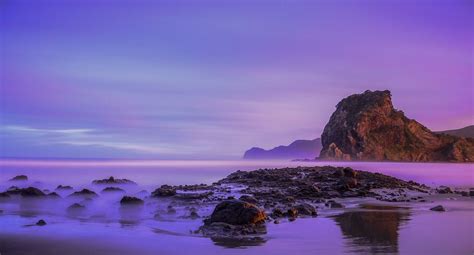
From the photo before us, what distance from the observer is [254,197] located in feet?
78.8

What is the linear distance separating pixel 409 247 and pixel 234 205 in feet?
20.6

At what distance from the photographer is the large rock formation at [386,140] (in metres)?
150

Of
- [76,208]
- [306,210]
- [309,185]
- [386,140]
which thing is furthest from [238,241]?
[386,140]

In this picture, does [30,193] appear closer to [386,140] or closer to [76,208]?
[76,208]

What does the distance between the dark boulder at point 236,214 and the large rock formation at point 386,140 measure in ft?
456

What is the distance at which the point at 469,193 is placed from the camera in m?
29.9

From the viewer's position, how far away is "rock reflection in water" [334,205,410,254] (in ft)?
41.9

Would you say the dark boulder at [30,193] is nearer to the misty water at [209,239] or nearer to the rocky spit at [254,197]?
the rocky spit at [254,197]

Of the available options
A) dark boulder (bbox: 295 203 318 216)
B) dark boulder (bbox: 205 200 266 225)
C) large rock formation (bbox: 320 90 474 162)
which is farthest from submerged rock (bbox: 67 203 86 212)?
large rock formation (bbox: 320 90 474 162)

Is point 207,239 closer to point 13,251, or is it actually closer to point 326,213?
point 13,251

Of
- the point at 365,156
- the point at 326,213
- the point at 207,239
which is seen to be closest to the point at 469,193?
the point at 326,213

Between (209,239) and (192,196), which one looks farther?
(192,196)

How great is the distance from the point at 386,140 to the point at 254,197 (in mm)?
137754

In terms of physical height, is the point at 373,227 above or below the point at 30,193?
below
